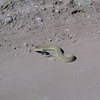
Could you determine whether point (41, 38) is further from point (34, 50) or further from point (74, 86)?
point (74, 86)

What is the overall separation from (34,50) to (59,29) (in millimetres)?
1071

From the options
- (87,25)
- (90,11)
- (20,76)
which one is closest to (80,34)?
(87,25)

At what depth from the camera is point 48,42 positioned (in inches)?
321

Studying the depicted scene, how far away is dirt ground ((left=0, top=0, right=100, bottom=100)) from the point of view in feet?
21.2

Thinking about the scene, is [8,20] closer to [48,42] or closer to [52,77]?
[48,42]

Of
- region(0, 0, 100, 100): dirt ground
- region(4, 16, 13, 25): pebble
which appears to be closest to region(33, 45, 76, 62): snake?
region(0, 0, 100, 100): dirt ground

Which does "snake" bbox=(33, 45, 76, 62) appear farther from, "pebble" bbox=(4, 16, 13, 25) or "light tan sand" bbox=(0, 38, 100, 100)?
"pebble" bbox=(4, 16, 13, 25)

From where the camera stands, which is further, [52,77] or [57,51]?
[57,51]

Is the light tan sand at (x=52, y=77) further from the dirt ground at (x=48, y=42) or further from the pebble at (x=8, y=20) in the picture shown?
the pebble at (x=8, y=20)

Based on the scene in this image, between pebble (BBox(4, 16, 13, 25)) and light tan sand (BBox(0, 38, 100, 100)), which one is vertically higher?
pebble (BBox(4, 16, 13, 25))

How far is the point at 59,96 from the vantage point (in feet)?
20.5

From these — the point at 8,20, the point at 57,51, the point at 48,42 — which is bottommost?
Result: the point at 48,42

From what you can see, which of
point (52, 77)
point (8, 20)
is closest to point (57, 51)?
point (52, 77)

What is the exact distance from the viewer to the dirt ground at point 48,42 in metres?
6.47
